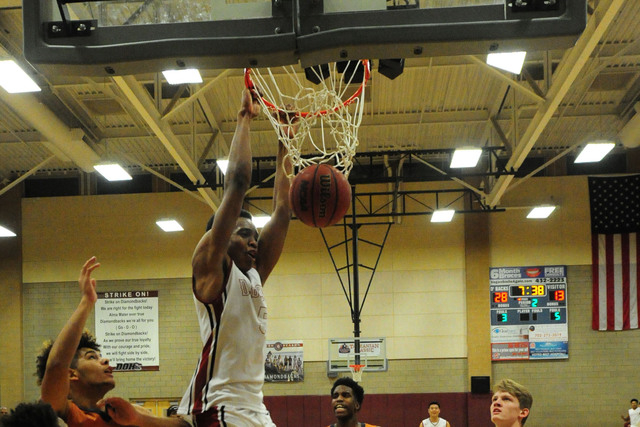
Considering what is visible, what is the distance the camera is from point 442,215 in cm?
1677

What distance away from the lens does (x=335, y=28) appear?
11.4 ft

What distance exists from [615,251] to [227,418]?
16.1 m

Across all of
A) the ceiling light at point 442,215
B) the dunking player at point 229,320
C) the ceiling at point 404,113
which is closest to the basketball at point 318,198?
the dunking player at point 229,320

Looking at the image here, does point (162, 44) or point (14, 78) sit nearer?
point (162, 44)

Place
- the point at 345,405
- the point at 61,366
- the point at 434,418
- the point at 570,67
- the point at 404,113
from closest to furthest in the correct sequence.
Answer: the point at 61,366 < the point at 345,405 < the point at 570,67 < the point at 434,418 < the point at 404,113

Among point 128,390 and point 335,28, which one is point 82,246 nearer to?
point 128,390

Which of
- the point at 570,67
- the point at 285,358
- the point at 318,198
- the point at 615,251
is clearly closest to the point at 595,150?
the point at 570,67

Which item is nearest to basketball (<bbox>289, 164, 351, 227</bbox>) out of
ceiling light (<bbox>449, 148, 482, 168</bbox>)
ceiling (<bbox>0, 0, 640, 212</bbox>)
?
ceiling (<bbox>0, 0, 640, 212</bbox>)

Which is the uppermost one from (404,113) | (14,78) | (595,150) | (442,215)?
(404,113)

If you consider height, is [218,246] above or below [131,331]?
above

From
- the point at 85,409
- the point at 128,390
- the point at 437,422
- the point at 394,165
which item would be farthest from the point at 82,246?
the point at 85,409

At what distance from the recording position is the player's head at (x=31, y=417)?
8.98 feet

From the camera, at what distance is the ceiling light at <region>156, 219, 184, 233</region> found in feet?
55.3

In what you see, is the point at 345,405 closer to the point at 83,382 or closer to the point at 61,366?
the point at 83,382
